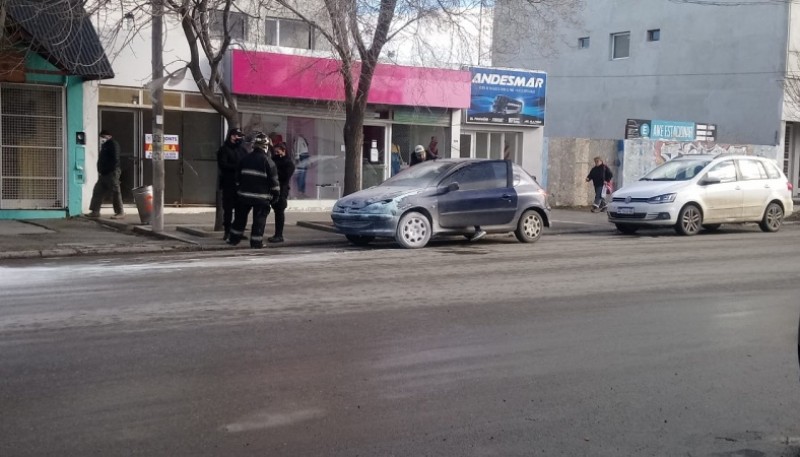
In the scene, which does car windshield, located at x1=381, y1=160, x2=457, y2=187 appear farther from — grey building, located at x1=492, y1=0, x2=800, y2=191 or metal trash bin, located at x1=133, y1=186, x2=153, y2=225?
grey building, located at x1=492, y1=0, x2=800, y2=191

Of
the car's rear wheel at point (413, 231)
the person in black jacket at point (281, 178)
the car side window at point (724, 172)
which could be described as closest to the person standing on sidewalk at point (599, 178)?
the car side window at point (724, 172)

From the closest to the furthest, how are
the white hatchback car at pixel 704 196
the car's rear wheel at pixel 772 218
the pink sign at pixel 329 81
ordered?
the white hatchback car at pixel 704 196, the car's rear wheel at pixel 772 218, the pink sign at pixel 329 81

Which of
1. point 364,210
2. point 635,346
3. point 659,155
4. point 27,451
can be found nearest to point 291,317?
point 635,346

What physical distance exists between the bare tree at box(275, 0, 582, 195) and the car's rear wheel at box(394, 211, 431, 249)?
10.2 ft

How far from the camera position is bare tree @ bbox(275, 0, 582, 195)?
1606 cm

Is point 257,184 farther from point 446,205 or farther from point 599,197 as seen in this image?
point 599,197

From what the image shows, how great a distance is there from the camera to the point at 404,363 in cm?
686

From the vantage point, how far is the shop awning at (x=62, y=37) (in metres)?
16.1

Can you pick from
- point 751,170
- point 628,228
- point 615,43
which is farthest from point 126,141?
point 615,43

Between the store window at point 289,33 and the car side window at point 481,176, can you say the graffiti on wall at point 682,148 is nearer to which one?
the store window at point 289,33

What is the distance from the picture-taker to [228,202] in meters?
15.3

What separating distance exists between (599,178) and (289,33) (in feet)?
30.6

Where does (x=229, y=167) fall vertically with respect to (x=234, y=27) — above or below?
below

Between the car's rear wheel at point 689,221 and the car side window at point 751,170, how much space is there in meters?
1.55
